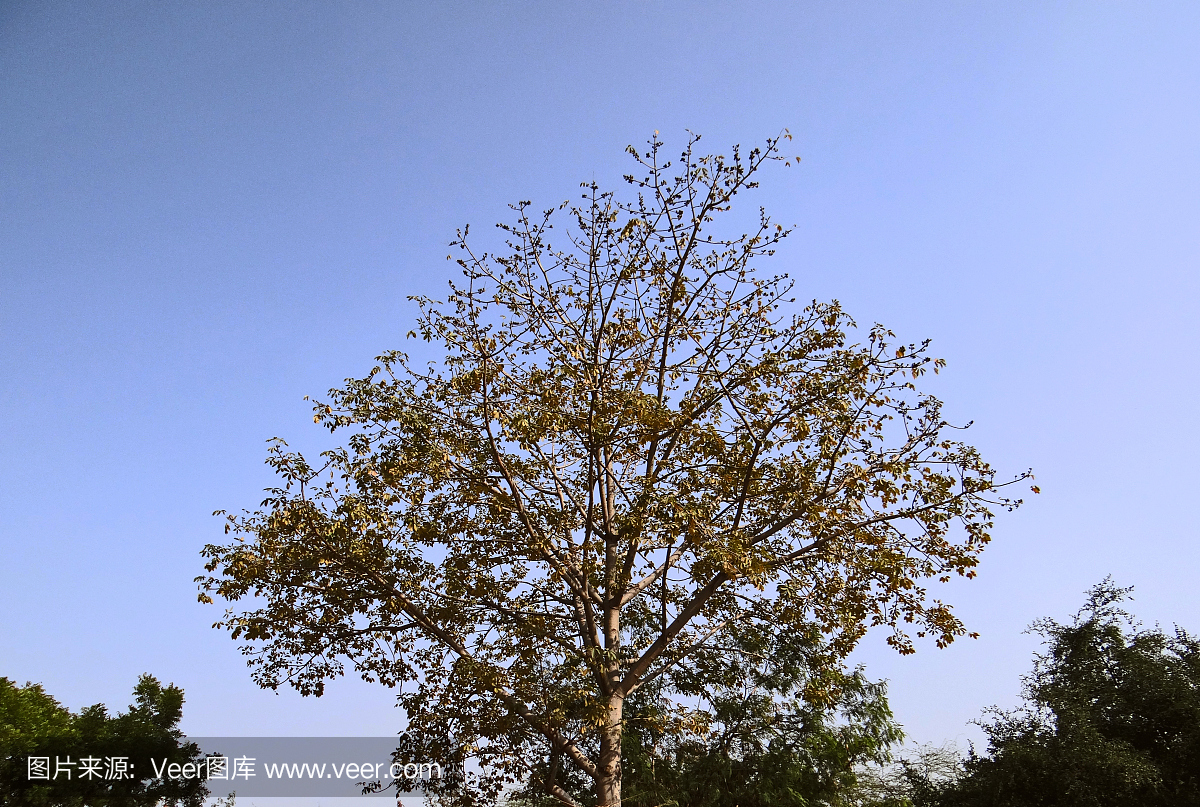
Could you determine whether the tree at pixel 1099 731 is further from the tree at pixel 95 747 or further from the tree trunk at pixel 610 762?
the tree at pixel 95 747

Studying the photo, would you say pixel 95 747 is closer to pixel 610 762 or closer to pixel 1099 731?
pixel 610 762

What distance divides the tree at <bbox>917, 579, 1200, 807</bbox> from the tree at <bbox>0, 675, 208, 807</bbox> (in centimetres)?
1757

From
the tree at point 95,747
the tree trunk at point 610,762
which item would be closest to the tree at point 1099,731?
the tree trunk at point 610,762

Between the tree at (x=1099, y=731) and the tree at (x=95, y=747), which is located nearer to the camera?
the tree at (x=1099, y=731)

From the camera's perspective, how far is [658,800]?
11531 mm

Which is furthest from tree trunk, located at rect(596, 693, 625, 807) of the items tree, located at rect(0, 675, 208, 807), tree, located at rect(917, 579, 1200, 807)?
tree, located at rect(0, 675, 208, 807)

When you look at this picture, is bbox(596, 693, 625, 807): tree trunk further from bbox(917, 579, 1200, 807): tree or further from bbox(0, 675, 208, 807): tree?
bbox(0, 675, 208, 807): tree

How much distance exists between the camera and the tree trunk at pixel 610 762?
24.7 feet

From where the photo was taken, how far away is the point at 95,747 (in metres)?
20.9

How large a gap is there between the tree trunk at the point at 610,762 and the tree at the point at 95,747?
1530cm

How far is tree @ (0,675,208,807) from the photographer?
17953 millimetres

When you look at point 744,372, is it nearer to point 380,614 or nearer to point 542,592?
point 542,592

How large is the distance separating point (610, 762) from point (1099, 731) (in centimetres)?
957

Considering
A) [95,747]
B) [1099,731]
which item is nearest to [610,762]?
[1099,731]
